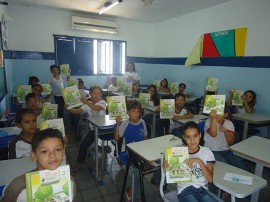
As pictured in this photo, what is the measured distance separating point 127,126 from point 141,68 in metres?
5.58

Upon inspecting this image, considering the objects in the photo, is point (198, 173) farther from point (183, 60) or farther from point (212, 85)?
point (183, 60)

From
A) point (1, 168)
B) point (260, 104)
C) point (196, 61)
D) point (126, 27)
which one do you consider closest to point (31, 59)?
point (126, 27)

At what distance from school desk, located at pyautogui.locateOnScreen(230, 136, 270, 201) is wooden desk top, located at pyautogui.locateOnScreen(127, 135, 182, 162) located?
0.61 m

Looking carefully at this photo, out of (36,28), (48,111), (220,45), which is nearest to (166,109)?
(48,111)

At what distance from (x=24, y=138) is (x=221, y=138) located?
2.27 metres

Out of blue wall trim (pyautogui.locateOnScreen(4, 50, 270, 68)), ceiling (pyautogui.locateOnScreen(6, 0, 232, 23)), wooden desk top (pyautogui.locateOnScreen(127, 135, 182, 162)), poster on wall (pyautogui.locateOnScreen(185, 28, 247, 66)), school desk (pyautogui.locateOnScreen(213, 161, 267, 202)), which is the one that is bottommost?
school desk (pyautogui.locateOnScreen(213, 161, 267, 202))

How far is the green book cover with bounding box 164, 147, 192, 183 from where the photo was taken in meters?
1.54

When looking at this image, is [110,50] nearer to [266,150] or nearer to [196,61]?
[196,61]

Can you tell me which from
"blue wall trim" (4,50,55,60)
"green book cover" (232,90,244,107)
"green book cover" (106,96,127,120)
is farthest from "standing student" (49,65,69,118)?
"green book cover" (232,90,244,107)

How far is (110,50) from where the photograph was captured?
24.4 ft

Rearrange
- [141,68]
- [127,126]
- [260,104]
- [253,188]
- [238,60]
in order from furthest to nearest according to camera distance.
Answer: [141,68]
[238,60]
[260,104]
[127,126]
[253,188]

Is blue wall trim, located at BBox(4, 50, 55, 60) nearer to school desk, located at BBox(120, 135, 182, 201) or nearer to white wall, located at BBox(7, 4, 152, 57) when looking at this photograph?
white wall, located at BBox(7, 4, 152, 57)

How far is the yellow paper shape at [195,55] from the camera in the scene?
5773 mm

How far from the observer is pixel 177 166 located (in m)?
1.55
